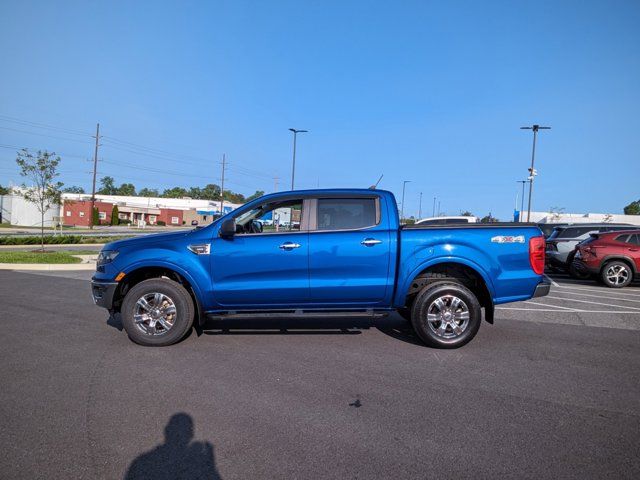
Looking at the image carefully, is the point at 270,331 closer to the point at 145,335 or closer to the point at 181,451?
the point at 145,335

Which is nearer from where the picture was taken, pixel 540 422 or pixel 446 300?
pixel 540 422

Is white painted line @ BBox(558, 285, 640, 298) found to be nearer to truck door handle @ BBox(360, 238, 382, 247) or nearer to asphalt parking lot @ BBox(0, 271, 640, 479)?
asphalt parking lot @ BBox(0, 271, 640, 479)

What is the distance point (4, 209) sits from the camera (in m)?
51.9

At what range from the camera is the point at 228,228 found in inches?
197

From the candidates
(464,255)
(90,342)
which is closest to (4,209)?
(90,342)

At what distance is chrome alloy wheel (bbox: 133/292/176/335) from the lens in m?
5.08

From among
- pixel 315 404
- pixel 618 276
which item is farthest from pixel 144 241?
pixel 618 276

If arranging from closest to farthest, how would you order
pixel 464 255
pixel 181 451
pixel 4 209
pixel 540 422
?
pixel 181 451 → pixel 540 422 → pixel 464 255 → pixel 4 209

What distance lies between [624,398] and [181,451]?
151 inches

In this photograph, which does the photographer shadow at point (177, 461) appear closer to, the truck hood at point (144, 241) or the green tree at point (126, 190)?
the truck hood at point (144, 241)

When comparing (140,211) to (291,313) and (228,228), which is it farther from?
(291,313)

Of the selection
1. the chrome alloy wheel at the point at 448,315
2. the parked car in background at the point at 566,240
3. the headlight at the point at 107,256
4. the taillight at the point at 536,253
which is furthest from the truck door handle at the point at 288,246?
the parked car in background at the point at 566,240

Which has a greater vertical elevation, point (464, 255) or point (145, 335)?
point (464, 255)

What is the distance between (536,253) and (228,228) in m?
3.86
